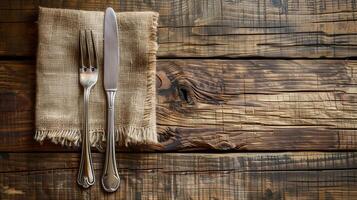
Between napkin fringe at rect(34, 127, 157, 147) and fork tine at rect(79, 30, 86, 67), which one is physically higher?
fork tine at rect(79, 30, 86, 67)

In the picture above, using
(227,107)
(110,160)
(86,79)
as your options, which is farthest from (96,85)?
(227,107)

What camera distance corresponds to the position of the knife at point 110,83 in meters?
0.87

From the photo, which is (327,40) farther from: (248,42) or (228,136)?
(228,136)

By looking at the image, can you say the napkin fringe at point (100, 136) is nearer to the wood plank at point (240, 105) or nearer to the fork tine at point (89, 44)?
the wood plank at point (240, 105)

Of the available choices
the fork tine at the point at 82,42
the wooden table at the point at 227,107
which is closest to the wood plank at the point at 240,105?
the wooden table at the point at 227,107

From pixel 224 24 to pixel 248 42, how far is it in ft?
0.20

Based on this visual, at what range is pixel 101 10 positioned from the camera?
91 cm

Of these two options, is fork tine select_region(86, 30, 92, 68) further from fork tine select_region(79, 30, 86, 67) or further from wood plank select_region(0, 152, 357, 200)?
wood plank select_region(0, 152, 357, 200)

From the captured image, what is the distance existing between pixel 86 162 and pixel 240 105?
33cm

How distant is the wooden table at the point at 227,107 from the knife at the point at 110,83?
2cm

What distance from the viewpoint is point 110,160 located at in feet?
2.85

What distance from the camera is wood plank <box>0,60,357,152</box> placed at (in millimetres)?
897

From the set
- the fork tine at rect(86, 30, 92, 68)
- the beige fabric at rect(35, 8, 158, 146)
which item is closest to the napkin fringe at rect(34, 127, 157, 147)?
the beige fabric at rect(35, 8, 158, 146)

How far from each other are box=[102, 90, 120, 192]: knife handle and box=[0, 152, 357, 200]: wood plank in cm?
1
